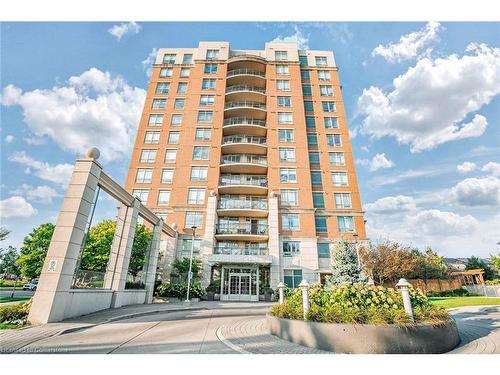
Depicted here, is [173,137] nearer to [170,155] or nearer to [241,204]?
[170,155]

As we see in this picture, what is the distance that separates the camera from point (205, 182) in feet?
93.2

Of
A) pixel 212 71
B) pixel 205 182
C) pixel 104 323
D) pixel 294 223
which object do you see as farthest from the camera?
pixel 212 71

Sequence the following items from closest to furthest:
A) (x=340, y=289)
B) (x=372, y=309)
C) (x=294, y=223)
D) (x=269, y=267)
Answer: (x=372, y=309), (x=340, y=289), (x=269, y=267), (x=294, y=223)

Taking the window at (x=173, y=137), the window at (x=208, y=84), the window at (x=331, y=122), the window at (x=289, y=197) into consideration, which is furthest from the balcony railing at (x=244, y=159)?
the window at (x=208, y=84)

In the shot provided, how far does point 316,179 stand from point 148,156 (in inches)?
777

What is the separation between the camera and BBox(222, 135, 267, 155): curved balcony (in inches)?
1150

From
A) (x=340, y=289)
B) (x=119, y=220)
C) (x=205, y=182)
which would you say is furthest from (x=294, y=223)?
(x=340, y=289)

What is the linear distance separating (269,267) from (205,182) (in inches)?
442

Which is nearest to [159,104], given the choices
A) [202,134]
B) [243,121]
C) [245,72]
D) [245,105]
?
[202,134]

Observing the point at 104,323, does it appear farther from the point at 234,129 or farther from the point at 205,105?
the point at 205,105

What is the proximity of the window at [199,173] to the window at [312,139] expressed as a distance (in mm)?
12788

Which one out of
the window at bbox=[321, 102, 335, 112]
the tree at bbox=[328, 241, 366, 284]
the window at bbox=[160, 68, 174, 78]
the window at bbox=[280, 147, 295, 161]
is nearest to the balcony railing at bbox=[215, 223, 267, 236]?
the window at bbox=[280, 147, 295, 161]

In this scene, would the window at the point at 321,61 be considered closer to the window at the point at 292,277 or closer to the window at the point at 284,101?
the window at the point at 284,101

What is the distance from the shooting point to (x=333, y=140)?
3134cm
